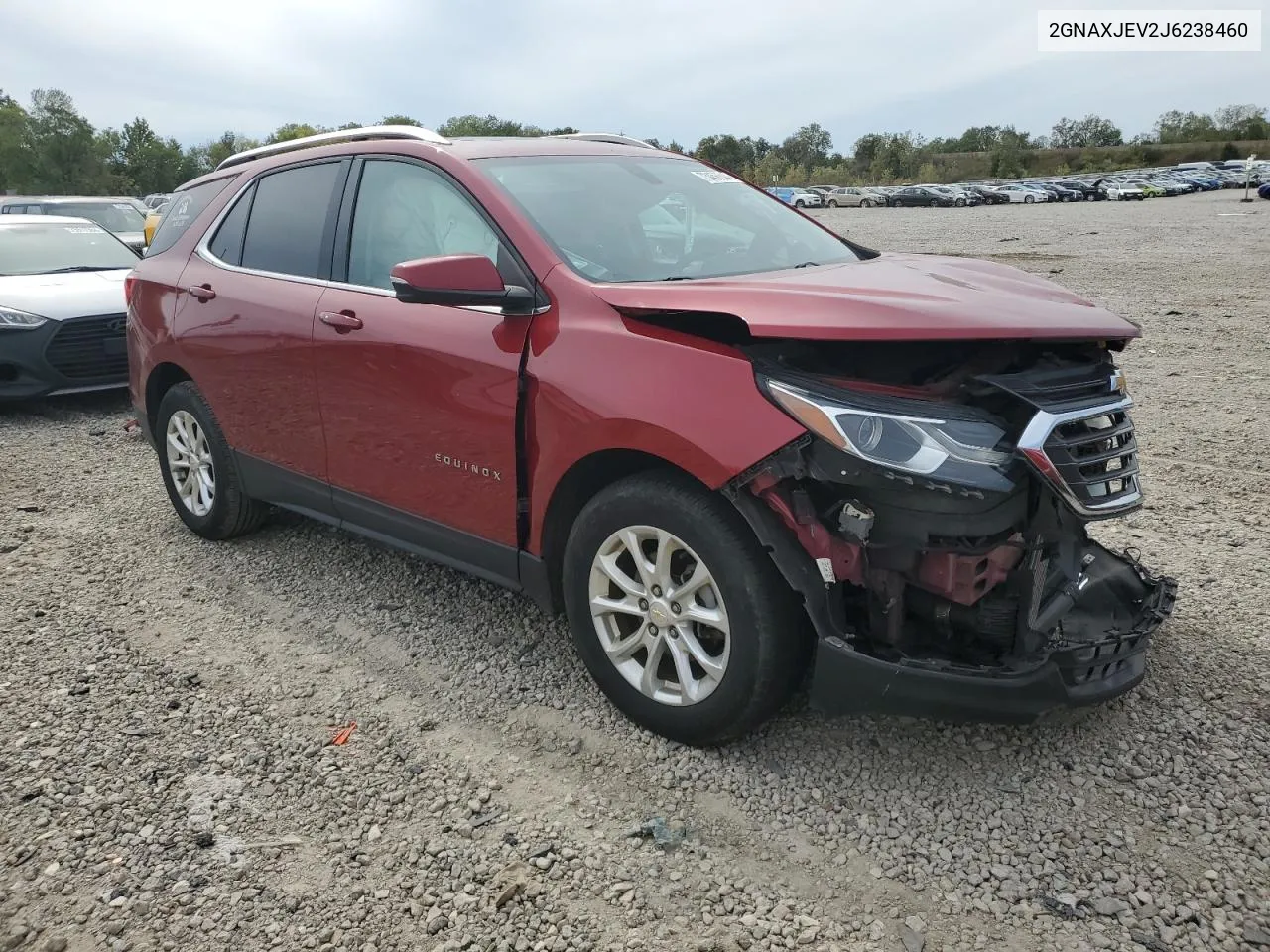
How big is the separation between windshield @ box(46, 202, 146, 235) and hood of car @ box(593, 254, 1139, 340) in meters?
14.2

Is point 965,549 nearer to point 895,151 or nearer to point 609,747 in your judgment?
point 609,747

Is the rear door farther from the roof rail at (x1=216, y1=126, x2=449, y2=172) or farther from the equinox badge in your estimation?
the equinox badge

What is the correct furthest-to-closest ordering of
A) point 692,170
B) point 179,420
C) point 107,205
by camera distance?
point 107,205 < point 179,420 < point 692,170

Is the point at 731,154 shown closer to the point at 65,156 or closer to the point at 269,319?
the point at 65,156

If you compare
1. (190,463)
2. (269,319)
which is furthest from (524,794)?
(190,463)

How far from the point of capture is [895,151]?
106 meters

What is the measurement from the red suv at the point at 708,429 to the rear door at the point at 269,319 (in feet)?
0.09

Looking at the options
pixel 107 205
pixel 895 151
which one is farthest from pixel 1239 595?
pixel 895 151

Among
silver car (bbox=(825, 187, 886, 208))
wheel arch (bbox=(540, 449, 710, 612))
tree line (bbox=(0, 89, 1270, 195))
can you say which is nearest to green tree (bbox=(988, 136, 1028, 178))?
tree line (bbox=(0, 89, 1270, 195))

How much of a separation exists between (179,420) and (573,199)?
267 cm

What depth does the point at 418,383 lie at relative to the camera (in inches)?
136

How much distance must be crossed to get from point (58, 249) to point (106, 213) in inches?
248

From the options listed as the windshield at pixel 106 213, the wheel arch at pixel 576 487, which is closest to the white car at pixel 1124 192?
the windshield at pixel 106 213

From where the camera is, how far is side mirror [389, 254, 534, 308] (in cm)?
303
